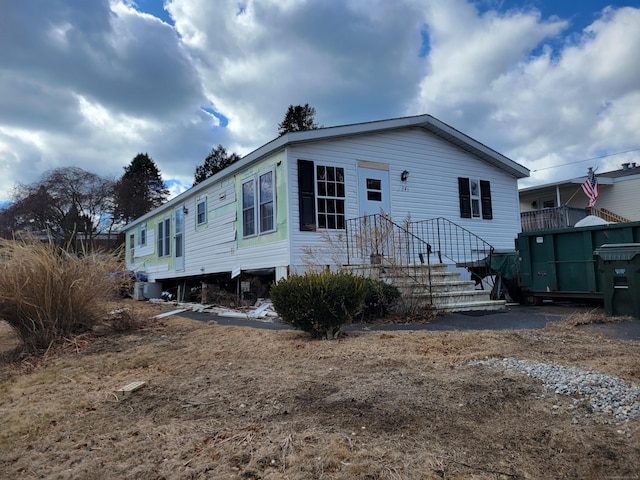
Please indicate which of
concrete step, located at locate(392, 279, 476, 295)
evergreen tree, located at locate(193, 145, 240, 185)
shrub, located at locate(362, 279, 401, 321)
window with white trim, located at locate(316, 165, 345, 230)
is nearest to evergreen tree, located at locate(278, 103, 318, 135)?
evergreen tree, located at locate(193, 145, 240, 185)

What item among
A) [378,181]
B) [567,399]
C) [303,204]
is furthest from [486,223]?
[567,399]

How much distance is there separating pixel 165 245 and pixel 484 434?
16.5 metres

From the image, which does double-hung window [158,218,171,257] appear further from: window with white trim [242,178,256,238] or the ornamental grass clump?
the ornamental grass clump

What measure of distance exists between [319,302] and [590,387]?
10.0ft

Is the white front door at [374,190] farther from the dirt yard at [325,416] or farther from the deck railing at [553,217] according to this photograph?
the deck railing at [553,217]

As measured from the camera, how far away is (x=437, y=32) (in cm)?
1054

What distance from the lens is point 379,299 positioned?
288 inches

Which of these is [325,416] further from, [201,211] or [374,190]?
[201,211]

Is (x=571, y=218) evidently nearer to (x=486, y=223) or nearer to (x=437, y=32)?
(x=486, y=223)

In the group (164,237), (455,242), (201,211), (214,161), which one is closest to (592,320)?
(455,242)

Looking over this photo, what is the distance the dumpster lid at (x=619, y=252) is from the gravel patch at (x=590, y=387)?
13.2 feet

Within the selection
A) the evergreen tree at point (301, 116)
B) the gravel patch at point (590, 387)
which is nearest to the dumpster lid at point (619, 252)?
the gravel patch at point (590, 387)

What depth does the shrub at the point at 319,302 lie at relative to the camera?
5527 mm

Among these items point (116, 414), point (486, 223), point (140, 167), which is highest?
point (140, 167)
